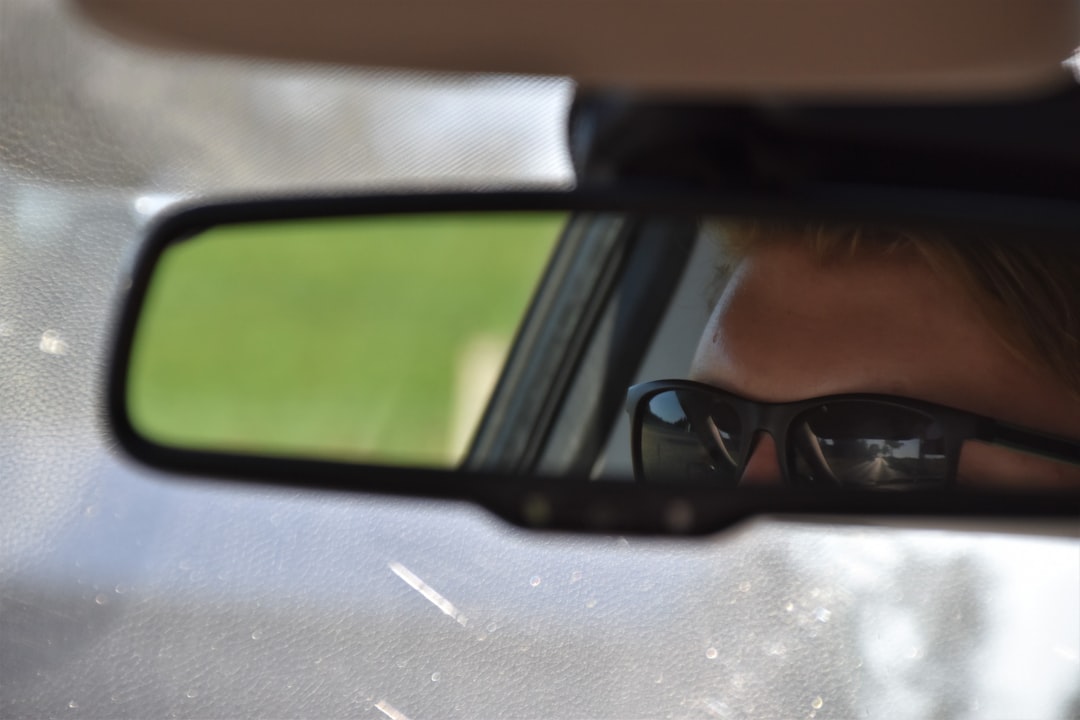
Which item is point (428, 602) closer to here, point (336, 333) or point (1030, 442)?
point (1030, 442)

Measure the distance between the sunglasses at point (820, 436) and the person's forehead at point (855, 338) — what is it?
30 mm

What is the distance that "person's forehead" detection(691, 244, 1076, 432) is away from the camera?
2.08 metres

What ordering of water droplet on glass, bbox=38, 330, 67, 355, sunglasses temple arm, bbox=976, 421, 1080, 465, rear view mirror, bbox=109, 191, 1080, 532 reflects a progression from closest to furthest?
1. rear view mirror, bbox=109, 191, 1080, 532
2. sunglasses temple arm, bbox=976, 421, 1080, 465
3. water droplet on glass, bbox=38, 330, 67, 355

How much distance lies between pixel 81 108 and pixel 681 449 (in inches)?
57.9

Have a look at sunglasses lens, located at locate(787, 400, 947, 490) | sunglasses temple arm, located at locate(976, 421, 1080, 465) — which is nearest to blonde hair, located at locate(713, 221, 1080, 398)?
sunglasses temple arm, located at locate(976, 421, 1080, 465)

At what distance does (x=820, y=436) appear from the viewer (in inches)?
82.4

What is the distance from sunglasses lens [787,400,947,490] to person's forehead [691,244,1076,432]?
0.04m

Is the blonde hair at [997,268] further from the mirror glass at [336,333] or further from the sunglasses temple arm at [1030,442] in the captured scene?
the mirror glass at [336,333]

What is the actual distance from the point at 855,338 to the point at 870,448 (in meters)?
0.21

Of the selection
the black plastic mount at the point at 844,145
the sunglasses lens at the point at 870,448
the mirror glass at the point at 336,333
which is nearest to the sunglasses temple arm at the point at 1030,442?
the sunglasses lens at the point at 870,448

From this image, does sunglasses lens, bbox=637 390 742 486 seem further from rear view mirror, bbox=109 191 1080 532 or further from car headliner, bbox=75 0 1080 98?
car headliner, bbox=75 0 1080 98

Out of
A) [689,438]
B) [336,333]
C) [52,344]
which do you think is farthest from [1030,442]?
[336,333]

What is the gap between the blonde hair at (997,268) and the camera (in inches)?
76.4

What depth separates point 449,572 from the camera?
6.78 feet
